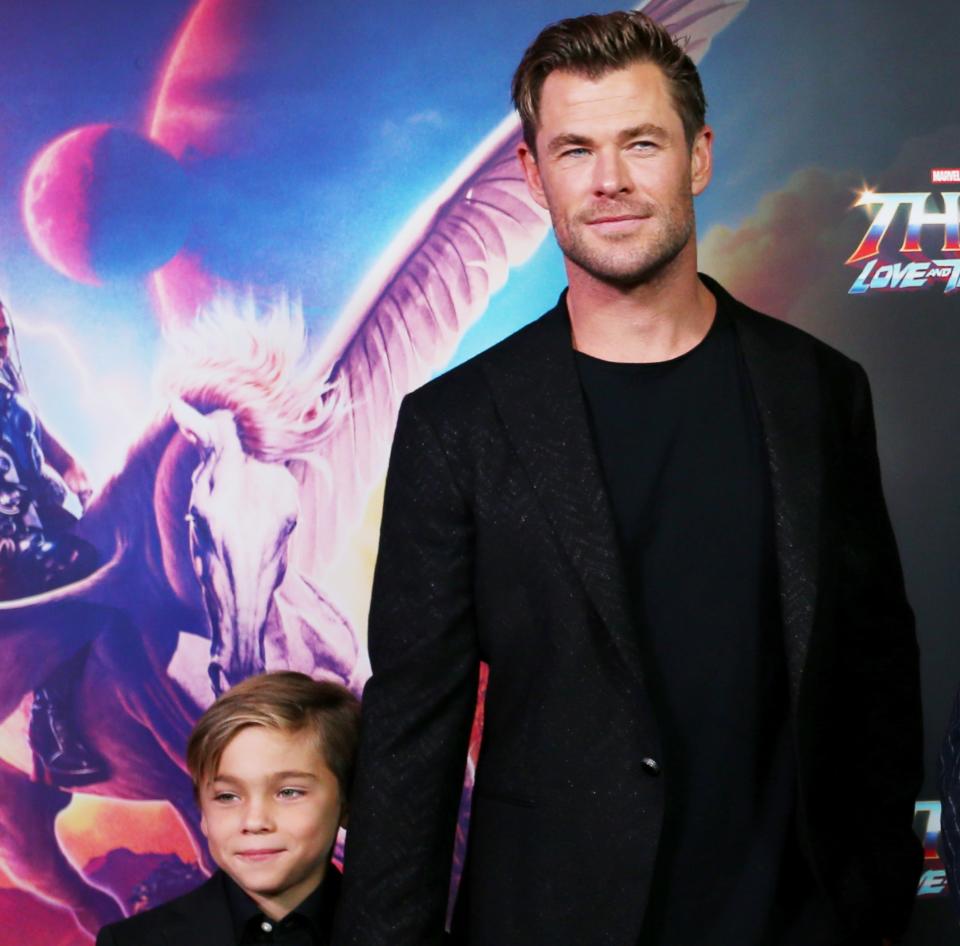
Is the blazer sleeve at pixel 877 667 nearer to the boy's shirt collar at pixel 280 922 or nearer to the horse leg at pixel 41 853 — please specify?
the boy's shirt collar at pixel 280 922

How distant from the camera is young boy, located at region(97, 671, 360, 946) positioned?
2.12m

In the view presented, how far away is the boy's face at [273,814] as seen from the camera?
2113mm

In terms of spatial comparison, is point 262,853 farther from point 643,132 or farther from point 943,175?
point 943,175

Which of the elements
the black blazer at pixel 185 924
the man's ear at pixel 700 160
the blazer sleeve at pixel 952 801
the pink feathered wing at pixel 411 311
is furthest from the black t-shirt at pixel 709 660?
the pink feathered wing at pixel 411 311

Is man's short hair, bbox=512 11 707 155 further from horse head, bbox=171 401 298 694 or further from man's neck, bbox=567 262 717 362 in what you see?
horse head, bbox=171 401 298 694

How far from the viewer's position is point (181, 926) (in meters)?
2.13

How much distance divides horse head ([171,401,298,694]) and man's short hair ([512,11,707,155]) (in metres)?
1.00

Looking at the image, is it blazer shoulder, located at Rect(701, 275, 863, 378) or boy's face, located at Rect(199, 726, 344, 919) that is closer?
blazer shoulder, located at Rect(701, 275, 863, 378)

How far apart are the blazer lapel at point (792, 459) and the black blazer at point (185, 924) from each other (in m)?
0.87

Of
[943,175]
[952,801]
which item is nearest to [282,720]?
[952,801]

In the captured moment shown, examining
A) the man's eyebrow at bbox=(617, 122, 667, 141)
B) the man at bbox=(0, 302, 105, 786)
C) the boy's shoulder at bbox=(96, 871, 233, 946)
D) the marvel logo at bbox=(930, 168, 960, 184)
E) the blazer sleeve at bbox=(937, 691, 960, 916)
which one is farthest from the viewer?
the marvel logo at bbox=(930, 168, 960, 184)

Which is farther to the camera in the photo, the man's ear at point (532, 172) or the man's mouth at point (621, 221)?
the man's ear at point (532, 172)

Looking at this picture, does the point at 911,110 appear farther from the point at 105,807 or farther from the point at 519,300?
the point at 105,807

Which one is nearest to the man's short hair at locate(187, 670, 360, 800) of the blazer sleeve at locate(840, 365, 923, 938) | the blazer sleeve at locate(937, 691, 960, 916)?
the blazer sleeve at locate(840, 365, 923, 938)
